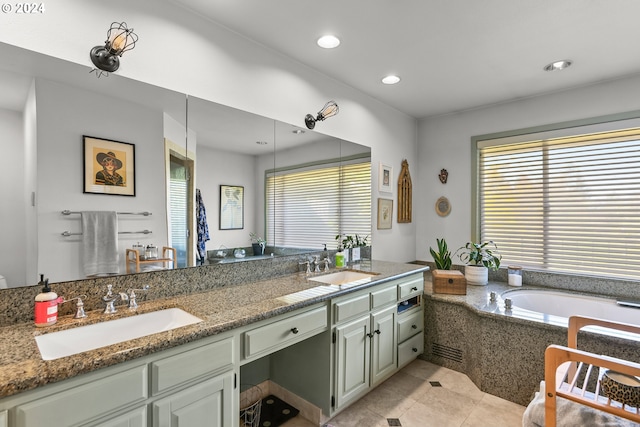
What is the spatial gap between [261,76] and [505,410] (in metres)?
2.84

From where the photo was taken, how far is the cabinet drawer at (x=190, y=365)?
45.3 inches

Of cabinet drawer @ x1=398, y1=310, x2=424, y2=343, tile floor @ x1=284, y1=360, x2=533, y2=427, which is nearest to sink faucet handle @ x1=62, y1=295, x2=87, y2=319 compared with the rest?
tile floor @ x1=284, y1=360, x2=533, y2=427

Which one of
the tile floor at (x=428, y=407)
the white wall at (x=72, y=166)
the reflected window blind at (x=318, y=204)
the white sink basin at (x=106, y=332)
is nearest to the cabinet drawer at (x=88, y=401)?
the white sink basin at (x=106, y=332)

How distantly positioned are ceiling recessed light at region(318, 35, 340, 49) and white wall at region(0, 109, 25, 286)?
5.56 ft

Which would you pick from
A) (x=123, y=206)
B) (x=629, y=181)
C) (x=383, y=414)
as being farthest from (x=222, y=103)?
(x=629, y=181)

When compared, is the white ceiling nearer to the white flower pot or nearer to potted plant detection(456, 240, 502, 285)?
potted plant detection(456, 240, 502, 285)

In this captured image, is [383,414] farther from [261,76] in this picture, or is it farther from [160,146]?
[261,76]

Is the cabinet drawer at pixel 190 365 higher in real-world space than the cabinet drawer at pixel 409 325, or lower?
higher

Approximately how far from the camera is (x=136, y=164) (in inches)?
64.0

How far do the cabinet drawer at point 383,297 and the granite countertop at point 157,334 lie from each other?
13cm

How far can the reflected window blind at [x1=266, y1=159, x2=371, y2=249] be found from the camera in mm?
2400

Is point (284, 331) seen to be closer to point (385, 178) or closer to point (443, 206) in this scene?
point (385, 178)

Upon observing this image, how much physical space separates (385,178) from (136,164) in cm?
240

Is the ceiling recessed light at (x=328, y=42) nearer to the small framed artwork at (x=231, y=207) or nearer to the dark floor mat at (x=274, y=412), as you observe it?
the small framed artwork at (x=231, y=207)
